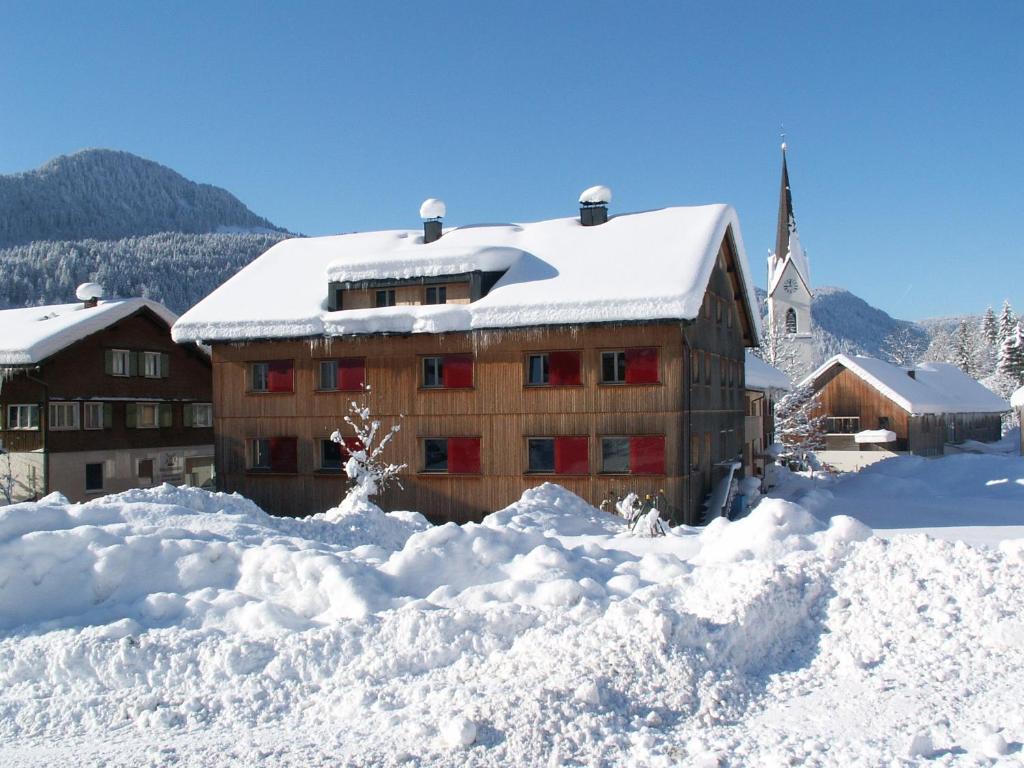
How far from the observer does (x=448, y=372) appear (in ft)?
77.9

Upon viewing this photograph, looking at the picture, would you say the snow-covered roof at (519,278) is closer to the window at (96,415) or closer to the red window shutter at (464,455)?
the red window shutter at (464,455)

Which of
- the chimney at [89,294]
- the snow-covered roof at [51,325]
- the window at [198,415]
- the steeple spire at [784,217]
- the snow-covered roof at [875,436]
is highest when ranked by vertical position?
the steeple spire at [784,217]

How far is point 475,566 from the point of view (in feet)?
42.8

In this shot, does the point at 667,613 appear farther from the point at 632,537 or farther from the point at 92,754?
the point at 632,537

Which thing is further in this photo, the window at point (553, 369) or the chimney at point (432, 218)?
the chimney at point (432, 218)

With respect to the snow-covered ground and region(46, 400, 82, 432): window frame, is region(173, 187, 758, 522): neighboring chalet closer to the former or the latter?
the snow-covered ground

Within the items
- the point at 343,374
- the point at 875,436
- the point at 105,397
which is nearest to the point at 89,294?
the point at 105,397

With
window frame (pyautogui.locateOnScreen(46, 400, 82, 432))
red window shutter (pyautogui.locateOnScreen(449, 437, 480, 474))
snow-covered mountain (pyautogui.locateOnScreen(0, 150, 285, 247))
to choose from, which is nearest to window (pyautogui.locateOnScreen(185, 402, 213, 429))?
window frame (pyautogui.locateOnScreen(46, 400, 82, 432))

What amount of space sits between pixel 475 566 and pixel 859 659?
552 centimetres

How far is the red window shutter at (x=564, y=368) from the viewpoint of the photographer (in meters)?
22.7

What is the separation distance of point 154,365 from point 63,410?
4.75m

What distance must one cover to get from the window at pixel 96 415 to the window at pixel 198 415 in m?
4.04

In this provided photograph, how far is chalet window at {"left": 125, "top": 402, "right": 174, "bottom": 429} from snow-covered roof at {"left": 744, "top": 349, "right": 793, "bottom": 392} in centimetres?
2301

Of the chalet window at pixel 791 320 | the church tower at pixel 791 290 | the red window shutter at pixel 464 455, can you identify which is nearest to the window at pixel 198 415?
the red window shutter at pixel 464 455
